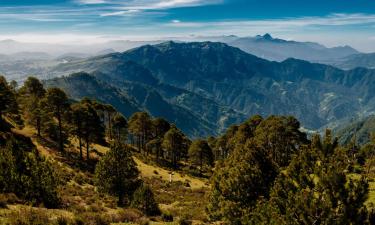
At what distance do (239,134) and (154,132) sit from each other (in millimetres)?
34561

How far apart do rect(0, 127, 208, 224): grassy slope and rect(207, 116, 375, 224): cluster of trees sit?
7.44m

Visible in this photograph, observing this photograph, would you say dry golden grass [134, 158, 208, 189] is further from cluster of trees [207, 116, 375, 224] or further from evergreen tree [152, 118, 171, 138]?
cluster of trees [207, 116, 375, 224]

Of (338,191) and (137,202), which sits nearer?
(338,191)

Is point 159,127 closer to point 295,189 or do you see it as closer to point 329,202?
point 295,189

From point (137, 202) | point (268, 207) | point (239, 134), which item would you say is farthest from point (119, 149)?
point (239, 134)

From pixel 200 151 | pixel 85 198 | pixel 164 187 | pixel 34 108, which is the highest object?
pixel 34 108

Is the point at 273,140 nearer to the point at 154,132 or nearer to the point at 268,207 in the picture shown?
the point at 154,132

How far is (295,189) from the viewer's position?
2389 centimetres

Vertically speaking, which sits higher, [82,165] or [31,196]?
[31,196]

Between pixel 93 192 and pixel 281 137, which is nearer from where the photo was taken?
pixel 93 192

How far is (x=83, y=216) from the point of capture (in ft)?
82.9

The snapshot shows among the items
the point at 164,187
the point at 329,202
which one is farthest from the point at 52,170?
the point at 164,187

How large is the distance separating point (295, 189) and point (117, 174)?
66.3 feet

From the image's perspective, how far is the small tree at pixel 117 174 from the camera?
3809 centimetres
